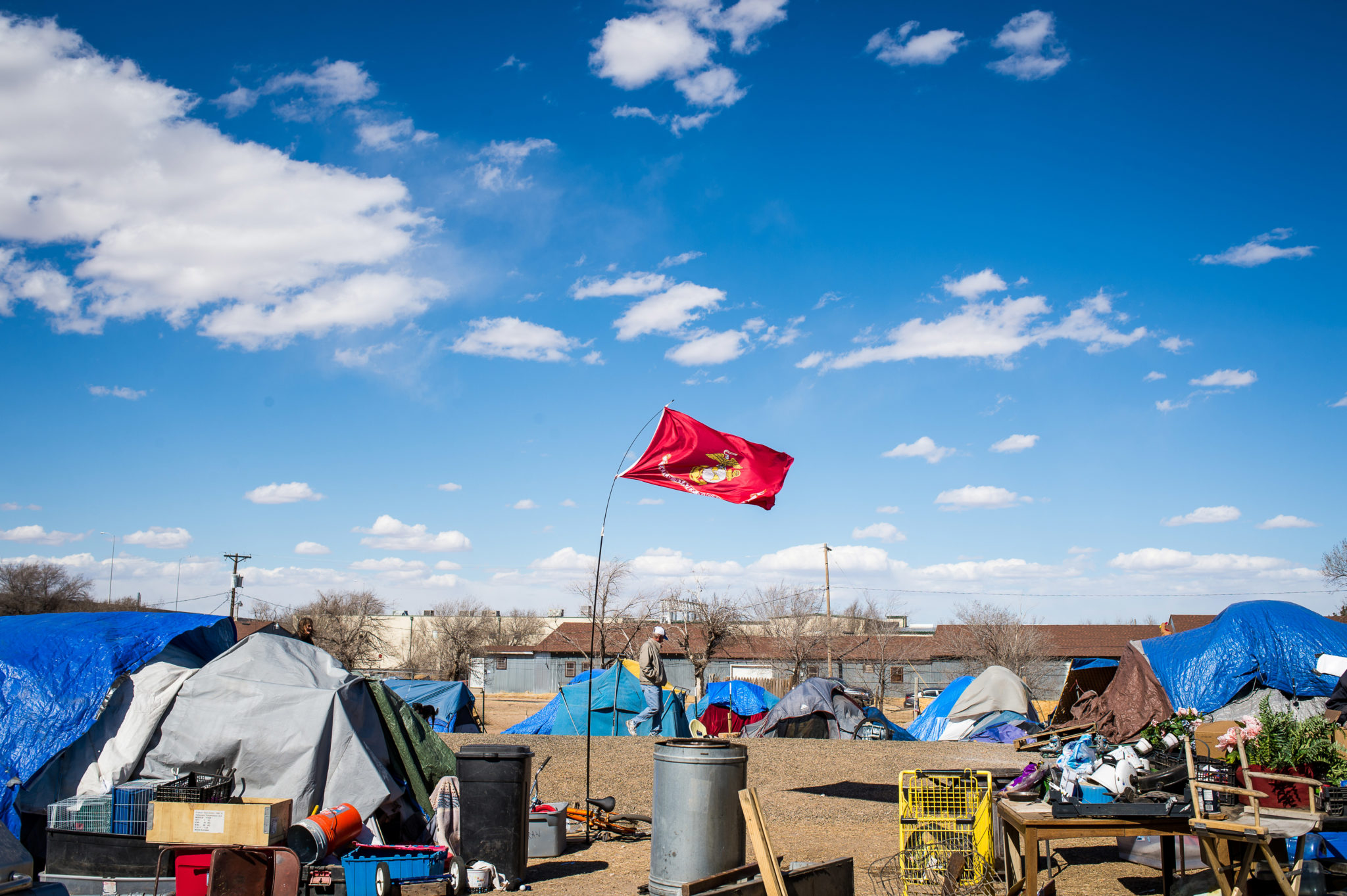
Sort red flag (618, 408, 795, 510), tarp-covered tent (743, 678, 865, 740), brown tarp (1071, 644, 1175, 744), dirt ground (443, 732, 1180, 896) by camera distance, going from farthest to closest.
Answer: tarp-covered tent (743, 678, 865, 740) → brown tarp (1071, 644, 1175, 744) → red flag (618, 408, 795, 510) → dirt ground (443, 732, 1180, 896)

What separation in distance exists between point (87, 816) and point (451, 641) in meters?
67.0

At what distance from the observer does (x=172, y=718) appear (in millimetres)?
9852

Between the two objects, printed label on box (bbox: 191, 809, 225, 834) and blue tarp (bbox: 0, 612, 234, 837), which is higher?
blue tarp (bbox: 0, 612, 234, 837)

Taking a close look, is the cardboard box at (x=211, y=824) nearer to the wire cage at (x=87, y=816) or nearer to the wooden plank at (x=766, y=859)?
the wire cage at (x=87, y=816)

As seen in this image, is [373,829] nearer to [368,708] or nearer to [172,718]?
[368,708]

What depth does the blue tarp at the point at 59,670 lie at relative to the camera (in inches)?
368

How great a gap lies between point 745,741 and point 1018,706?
822 centimetres

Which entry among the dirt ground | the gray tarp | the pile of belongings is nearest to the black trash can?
the dirt ground

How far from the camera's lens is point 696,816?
752 cm

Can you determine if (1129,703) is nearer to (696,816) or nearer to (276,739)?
(696,816)

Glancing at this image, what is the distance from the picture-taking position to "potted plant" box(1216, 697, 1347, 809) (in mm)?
7031

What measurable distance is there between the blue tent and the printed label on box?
12.4 metres

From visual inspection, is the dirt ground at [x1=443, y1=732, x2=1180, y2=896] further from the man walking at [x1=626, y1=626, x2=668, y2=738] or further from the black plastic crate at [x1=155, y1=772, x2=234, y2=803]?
the black plastic crate at [x1=155, y1=772, x2=234, y2=803]

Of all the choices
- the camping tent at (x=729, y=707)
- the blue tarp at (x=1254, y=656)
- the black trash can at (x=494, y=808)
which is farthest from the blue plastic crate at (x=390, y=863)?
the camping tent at (x=729, y=707)
